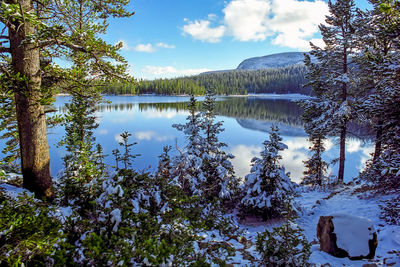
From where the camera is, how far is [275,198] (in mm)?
9320

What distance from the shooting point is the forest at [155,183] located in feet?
9.43

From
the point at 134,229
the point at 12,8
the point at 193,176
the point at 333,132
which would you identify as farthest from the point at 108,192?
the point at 333,132

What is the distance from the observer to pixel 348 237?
5.79 meters

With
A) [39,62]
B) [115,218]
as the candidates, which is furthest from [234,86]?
[115,218]

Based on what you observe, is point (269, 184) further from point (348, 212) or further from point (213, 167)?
point (348, 212)

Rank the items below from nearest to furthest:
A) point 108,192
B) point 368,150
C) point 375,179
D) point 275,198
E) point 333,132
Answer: point 108,192
point 375,179
point 275,198
point 333,132
point 368,150

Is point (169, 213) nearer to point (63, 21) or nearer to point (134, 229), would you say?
point (134, 229)

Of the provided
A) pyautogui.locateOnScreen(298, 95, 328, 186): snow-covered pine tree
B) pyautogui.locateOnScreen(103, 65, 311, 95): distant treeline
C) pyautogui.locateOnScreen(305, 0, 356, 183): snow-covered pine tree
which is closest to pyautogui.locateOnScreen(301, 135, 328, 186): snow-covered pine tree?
pyautogui.locateOnScreen(298, 95, 328, 186): snow-covered pine tree

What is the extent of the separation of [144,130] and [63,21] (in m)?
31.7

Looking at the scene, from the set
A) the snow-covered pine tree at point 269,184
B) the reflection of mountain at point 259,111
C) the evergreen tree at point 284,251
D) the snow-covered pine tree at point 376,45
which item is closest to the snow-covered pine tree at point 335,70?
the snow-covered pine tree at point 376,45

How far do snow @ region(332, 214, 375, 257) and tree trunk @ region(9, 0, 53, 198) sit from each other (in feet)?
26.0

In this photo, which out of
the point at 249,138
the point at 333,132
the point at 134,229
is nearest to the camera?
the point at 134,229

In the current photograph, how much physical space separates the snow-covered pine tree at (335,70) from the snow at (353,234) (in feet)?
26.6

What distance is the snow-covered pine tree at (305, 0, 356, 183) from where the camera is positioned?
1263cm
